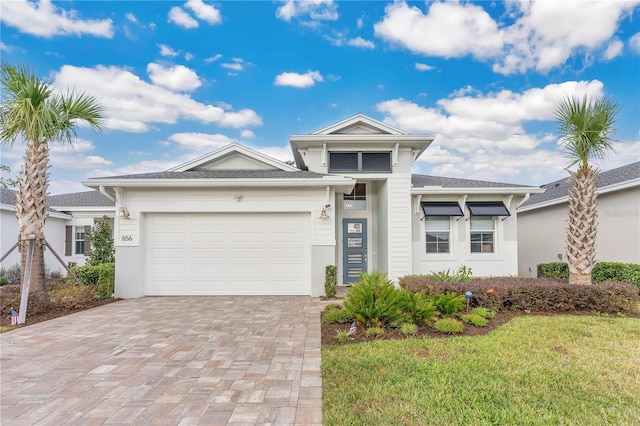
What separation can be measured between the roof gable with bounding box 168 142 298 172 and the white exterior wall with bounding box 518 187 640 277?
9.29 m

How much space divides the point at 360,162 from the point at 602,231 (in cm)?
851

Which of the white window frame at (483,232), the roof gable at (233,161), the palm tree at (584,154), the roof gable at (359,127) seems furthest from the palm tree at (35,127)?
the white window frame at (483,232)

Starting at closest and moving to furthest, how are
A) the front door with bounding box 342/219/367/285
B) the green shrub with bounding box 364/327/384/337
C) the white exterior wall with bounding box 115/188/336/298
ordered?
the green shrub with bounding box 364/327/384/337
the white exterior wall with bounding box 115/188/336/298
the front door with bounding box 342/219/367/285

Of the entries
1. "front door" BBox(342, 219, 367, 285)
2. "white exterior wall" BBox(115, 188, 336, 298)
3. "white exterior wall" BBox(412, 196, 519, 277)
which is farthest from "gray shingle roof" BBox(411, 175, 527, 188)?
"white exterior wall" BBox(115, 188, 336, 298)

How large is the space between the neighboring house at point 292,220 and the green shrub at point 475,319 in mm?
4161

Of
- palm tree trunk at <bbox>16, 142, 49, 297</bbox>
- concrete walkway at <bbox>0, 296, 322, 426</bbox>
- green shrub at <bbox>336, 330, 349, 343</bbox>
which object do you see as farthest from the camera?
palm tree trunk at <bbox>16, 142, 49, 297</bbox>

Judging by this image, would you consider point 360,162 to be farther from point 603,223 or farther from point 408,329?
point 603,223

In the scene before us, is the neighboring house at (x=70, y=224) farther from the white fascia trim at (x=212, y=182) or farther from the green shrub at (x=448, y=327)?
the green shrub at (x=448, y=327)

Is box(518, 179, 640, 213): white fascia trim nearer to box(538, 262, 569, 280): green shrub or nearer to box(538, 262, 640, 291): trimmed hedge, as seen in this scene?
box(538, 262, 640, 291): trimmed hedge

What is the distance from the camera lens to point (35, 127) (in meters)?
6.90

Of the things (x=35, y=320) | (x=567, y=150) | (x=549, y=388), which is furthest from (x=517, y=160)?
(x=35, y=320)

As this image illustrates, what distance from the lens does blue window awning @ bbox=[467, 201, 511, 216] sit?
1067cm

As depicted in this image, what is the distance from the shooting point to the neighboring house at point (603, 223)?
9.70 meters

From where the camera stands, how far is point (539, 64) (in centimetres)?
1253
